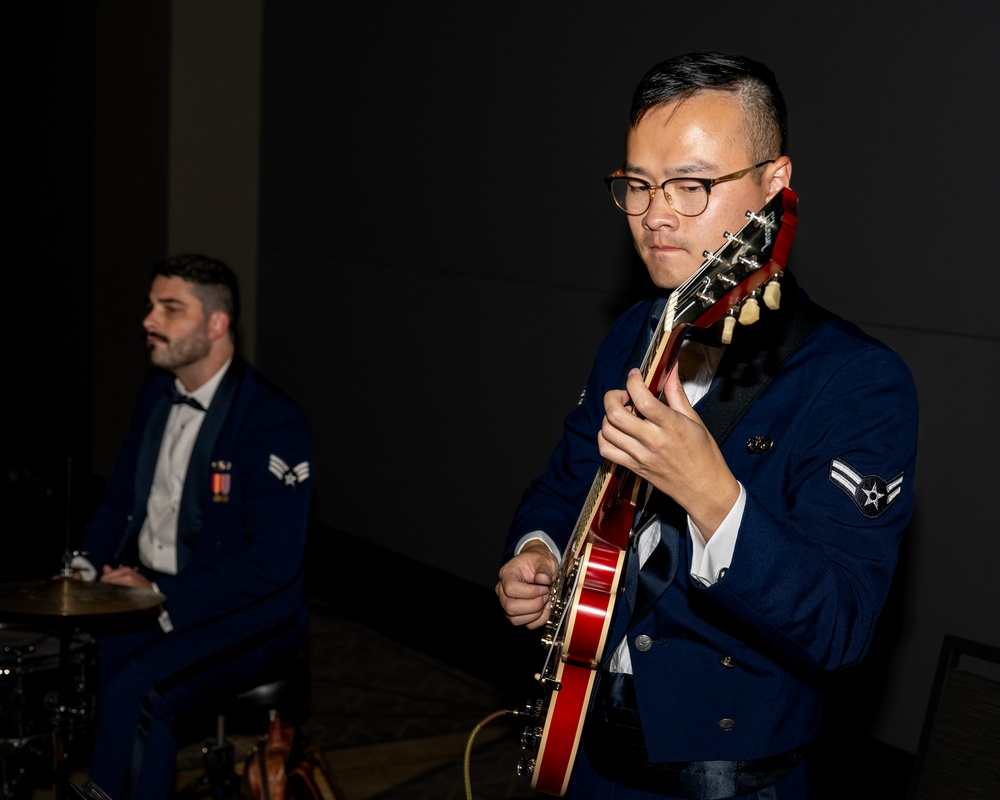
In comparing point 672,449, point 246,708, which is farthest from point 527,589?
point 246,708

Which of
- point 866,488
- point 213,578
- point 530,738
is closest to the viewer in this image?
point 866,488

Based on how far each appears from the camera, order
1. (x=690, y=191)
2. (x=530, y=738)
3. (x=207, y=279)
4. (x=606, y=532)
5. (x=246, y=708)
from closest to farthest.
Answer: (x=690, y=191) → (x=606, y=532) → (x=530, y=738) → (x=246, y=708) → (x=207, y=279)

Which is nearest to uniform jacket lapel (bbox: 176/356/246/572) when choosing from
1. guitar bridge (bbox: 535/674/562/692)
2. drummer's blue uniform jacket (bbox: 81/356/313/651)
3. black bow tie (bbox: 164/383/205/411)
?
drummer's blue uniform jacket (bbox: 81/356/313/651)

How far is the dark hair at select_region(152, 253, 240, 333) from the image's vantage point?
3.54 metres

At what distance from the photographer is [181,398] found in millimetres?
3471

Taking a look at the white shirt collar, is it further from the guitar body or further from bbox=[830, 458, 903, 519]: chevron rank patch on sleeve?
bbox=[830, 458, 903, 519]: chevron rank patch on sleeve

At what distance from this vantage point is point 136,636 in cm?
329

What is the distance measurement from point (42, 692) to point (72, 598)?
414 mm

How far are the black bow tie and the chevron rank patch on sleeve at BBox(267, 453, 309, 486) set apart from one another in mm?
370

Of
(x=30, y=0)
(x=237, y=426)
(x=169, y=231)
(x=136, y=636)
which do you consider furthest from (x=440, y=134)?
(x=30, y=0)

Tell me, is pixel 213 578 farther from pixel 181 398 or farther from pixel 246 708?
pixel 181 398

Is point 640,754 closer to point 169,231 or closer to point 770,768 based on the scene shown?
point 770,768

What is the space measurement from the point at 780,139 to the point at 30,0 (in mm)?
8072

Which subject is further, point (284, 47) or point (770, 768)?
point (284, 47)
